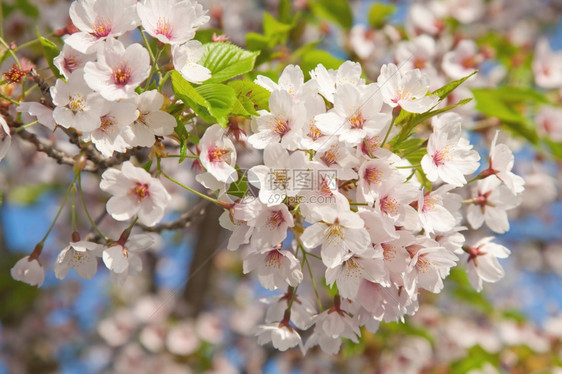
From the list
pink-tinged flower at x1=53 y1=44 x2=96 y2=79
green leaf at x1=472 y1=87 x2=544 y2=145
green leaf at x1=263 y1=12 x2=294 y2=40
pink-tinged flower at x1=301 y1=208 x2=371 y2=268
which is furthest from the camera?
green leaf at x1=472 y1=87 x2=544 y2=145

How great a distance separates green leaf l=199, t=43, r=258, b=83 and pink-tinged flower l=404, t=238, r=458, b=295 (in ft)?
2.26

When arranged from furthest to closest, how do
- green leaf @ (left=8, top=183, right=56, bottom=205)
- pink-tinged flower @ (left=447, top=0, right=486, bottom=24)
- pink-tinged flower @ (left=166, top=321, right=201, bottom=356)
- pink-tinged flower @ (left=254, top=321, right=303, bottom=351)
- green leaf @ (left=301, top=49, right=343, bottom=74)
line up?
green leaf @ (left=8, top=183, right=56, bottom=205), pink-tinged flower @ (left=166, top=321, right=201, bottom=356), pink-tinged flower @ (left=447, top=0, right=486, bottom=24), green leaf @ (left=301, top=49, right=343, bottom=74), pink-tinged flower @ (left=254, top=321, right=303, bottom=351)

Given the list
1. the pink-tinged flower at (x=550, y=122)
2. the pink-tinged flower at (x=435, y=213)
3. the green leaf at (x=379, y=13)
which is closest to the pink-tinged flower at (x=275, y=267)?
the pink-tinged flower at (x=435, y=213)

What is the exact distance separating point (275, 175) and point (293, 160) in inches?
2.5

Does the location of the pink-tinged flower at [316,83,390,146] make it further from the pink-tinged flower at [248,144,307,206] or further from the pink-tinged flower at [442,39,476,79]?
the pink-tinged flower at [442,39,476,79]

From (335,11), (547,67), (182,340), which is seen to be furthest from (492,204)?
(182,340)

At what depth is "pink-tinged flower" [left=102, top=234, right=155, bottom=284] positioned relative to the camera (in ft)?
4.25

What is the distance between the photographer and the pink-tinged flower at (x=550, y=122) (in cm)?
264

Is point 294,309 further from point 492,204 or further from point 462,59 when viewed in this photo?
point 462,59

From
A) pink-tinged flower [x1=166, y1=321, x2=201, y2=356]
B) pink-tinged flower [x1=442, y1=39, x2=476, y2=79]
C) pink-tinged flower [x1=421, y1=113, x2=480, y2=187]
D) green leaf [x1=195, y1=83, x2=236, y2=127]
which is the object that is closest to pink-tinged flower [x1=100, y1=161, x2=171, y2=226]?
green leaf [x1=195, y1=83, x2=236, y2=127]

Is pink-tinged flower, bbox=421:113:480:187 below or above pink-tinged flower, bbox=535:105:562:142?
above

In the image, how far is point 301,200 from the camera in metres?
1.20

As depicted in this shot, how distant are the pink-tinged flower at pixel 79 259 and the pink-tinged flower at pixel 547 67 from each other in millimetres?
2665

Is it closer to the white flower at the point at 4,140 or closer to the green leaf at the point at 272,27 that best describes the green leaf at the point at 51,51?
the white flower at the point at 4,140
